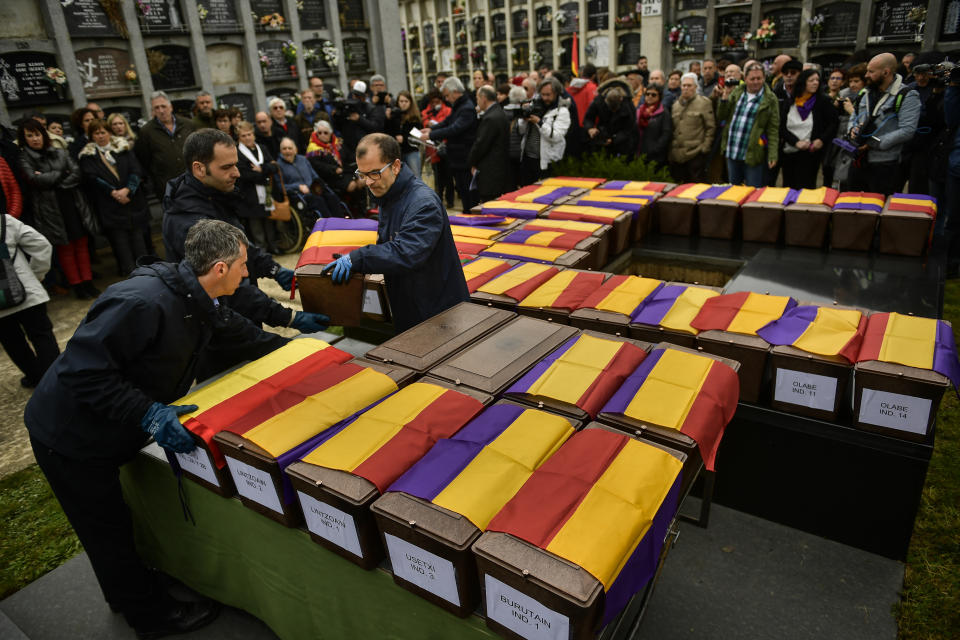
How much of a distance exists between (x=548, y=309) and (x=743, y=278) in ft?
5.18

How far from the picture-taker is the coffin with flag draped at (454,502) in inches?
59.6

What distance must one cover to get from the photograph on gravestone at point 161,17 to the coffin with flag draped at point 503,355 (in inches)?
380

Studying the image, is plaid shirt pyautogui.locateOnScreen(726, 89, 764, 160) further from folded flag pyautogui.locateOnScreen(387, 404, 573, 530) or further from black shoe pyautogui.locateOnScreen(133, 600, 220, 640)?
black shoe pyautogui.locateOnScreen(133, 600, 220, 640)

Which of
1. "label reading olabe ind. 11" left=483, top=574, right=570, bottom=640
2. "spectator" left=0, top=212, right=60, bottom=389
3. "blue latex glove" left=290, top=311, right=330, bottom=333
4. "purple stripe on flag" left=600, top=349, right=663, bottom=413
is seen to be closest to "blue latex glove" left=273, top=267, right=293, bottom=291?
"blue latex glove" left=290, top=311, right=330, bottom=333

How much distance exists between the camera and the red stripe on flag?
173cm

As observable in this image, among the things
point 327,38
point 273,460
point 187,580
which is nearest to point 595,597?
point 273,460

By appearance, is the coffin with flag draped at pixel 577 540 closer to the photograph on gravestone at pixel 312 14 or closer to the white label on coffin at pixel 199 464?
the white label on coffin at pixel 199 464

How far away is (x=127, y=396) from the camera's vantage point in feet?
7.05

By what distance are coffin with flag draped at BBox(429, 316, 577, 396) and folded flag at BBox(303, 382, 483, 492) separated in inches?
4.7

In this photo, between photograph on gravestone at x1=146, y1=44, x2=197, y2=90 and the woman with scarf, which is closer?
the woman with scarf

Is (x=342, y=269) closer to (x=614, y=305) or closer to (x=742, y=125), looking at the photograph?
(x=614, y=305)

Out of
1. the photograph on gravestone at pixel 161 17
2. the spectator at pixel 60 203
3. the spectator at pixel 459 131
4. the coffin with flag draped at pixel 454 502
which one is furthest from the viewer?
the photograph on gravestone at pixel 161 17

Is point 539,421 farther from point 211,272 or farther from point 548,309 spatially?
point 211,272

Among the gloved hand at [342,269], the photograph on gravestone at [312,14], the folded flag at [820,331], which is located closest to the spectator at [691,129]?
the folded flag at [820,331]
